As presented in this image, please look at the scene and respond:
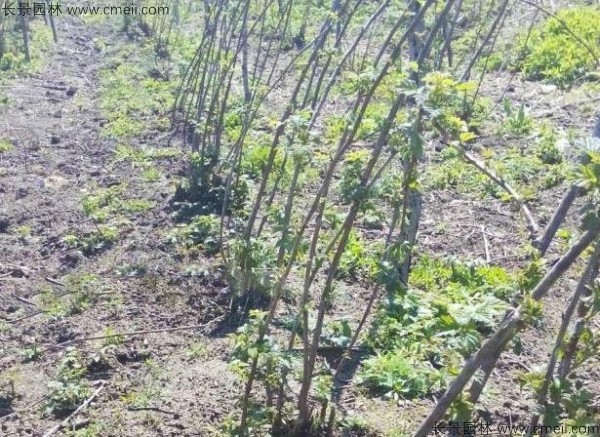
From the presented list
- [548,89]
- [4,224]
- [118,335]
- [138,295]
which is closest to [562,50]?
[548,89]

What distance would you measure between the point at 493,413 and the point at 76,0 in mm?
13912

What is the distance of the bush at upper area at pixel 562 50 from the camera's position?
7793mm

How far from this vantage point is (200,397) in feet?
11.7

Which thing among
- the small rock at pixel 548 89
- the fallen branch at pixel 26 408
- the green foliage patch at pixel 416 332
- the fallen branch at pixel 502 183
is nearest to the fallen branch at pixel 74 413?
the fallen branch at pixel 26 408

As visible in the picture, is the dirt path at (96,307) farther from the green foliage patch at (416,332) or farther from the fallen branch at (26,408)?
the green foliage patch at (416,332)

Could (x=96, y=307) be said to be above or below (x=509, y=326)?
below

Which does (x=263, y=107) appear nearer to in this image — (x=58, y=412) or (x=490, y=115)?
(x=490, y=115)

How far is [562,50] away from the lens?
26.9 ft

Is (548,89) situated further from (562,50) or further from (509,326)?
(509,326)

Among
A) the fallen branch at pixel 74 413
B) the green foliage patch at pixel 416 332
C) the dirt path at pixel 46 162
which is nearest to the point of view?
the fallen branch at pixel 74 413

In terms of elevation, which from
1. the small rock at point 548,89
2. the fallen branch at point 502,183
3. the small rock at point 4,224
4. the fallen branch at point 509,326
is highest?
the fallen branch at point 502,183

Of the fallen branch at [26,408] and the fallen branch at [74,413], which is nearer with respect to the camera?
the fallen branch at [74,413]

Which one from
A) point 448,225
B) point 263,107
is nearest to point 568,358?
point 448,225

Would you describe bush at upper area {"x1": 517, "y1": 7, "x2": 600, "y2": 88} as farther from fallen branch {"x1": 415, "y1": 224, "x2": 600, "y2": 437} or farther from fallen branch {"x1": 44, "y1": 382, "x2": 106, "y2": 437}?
fallen branch {"x1": 415, "y1": 224, "x2": 600, "y2": 437}
